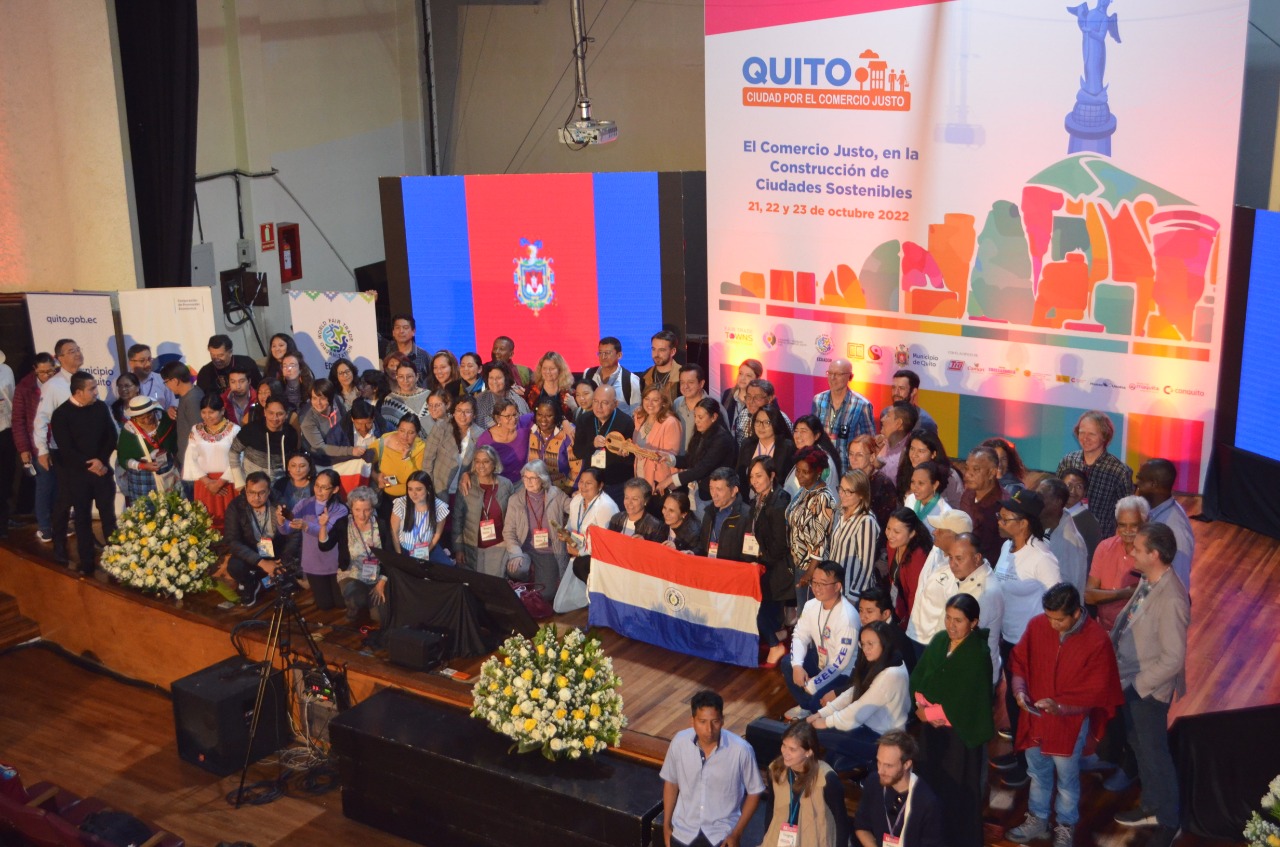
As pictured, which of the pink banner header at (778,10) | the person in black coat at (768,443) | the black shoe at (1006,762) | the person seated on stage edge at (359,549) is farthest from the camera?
the pink banner header at (778,10)

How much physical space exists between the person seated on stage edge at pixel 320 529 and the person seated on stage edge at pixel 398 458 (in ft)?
0.95

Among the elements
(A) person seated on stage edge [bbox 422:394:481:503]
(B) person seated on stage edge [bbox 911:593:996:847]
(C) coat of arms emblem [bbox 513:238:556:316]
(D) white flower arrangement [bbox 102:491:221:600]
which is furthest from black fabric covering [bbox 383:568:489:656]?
(C) coat of arms emblem [bbox 513:238:556:316]

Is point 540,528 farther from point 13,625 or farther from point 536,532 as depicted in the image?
point 13,625

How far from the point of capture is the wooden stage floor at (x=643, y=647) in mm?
6520

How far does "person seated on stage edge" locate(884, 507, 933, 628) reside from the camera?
19.8 ft

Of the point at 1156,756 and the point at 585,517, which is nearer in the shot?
the point at 1156,756

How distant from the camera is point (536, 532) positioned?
25.2ft

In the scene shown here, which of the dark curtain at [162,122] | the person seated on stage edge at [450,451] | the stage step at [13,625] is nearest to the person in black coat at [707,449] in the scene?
the person seated on stage edge at [450,451]

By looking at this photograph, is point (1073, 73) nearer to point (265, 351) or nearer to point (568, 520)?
point (568, 520)

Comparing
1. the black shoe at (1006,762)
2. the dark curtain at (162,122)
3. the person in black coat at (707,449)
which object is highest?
the dark curtain at (162,122)

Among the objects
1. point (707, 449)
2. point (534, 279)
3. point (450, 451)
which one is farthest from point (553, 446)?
point (534, 279)

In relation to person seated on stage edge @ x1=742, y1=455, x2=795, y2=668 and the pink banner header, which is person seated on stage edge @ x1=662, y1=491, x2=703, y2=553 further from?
the pink banner header

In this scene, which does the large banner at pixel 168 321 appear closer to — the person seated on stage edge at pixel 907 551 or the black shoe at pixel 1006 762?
the person seated on stage edge at pixel 907 551

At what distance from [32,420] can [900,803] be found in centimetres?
698
